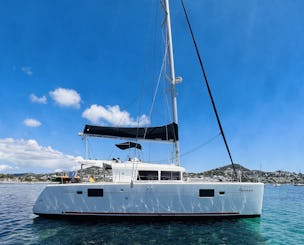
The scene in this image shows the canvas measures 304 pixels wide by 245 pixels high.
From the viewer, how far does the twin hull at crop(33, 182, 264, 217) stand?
10.5m

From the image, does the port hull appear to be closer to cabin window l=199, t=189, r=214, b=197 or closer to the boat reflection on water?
cabin window l=199, t=189, r=214, b=197

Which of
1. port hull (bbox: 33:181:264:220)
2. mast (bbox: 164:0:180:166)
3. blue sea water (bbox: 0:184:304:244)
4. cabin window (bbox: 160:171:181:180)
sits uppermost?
mast (bbox: 164:0:180:166)

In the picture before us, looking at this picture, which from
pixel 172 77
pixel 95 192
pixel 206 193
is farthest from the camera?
pixel 172 77

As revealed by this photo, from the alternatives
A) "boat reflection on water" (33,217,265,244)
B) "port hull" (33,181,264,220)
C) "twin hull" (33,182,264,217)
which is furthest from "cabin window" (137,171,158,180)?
"boat reflection on water" (33,217,265,244)

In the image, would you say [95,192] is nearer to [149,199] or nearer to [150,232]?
[149,199]

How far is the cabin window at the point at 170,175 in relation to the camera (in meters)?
11.8

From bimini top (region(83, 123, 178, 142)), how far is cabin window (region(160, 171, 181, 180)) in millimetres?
1803

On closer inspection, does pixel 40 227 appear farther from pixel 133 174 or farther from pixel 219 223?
pixel 219 223

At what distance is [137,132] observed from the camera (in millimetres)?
12602

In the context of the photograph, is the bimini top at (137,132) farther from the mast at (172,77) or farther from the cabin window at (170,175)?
the cabin window at (170,175)

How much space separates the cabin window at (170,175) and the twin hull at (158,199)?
1326 millimetres

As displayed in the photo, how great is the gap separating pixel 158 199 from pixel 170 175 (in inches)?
68.8

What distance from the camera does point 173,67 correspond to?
1339cm

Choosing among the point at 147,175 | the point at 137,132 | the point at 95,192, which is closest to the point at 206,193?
the point at 147,175
